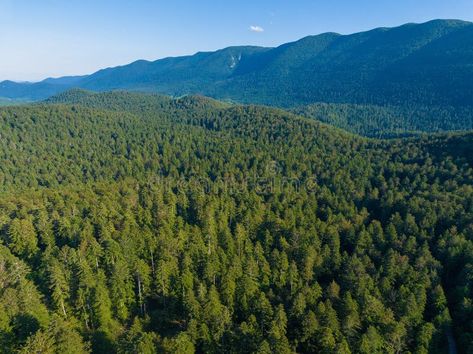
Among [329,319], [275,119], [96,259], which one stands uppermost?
[275,119]

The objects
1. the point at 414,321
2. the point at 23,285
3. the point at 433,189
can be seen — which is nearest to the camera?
the point at 23,285

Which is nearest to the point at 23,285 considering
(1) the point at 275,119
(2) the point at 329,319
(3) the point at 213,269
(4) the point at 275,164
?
(3) the point at 213,269

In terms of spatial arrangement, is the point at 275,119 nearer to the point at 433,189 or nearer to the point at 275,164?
the point at 275,164

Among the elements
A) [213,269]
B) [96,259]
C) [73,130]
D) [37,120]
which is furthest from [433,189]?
[37,120]

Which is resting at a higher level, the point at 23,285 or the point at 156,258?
the point at 23,285

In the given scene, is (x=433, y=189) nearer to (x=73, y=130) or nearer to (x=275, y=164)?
(x=275, y=164)

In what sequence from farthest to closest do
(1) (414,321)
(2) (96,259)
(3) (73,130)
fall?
(3) (73,130) < (2) (96,259) < (1) (414,321)

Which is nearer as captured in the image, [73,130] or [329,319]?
[329,319]
